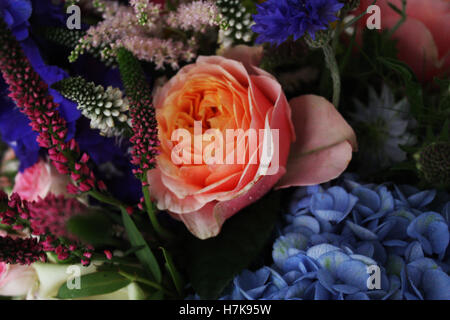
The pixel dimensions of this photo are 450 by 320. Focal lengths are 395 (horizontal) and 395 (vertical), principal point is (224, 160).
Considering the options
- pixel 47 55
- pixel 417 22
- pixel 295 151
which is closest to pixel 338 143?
pixel 295 151

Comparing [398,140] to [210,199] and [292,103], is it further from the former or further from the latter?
[210,199]

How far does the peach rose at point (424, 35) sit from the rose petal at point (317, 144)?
15 cm

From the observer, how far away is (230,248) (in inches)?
16.5

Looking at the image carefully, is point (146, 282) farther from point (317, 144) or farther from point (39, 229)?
point (317, 144)

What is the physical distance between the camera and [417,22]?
49 centimetres

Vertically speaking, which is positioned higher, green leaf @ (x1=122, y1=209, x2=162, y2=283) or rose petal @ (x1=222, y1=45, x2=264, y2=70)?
rose petal @ (x1=222, y1=45, x2=264, y2=70)

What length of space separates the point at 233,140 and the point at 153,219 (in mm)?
116

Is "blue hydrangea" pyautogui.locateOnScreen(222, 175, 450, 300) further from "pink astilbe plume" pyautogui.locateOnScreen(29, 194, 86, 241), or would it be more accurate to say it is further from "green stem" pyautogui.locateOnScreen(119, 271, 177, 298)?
"pink astilbe plume" pyautogui.locateOnScreen(29, 194, 86, 241)

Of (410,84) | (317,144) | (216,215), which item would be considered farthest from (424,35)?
(216,215)

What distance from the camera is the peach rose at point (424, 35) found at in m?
0.49

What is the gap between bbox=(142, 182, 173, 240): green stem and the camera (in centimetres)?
38

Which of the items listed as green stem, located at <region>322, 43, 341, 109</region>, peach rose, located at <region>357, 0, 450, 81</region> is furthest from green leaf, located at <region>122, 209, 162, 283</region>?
peach rose, located at <region>357, 0, 450, 81</region>

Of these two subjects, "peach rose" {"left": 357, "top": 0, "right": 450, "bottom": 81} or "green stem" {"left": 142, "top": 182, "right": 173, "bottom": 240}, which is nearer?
"green stem" {"left": 142, "top": 182, "right": 173, "bottom": 240}

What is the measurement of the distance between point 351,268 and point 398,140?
21 cm
